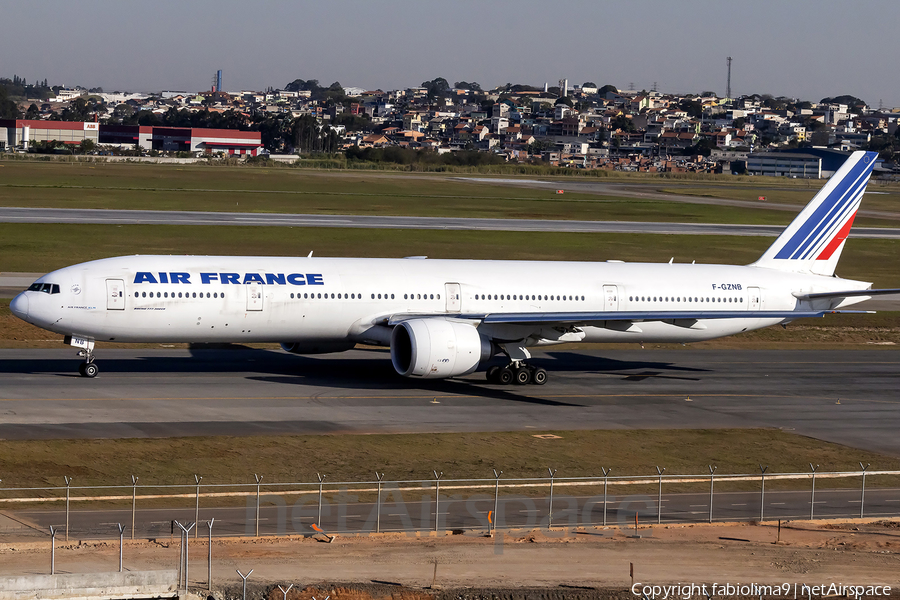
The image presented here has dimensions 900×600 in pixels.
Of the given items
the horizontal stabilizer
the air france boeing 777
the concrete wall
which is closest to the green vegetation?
the air france boeing 777

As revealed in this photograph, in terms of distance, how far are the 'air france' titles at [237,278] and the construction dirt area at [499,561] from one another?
768 inches

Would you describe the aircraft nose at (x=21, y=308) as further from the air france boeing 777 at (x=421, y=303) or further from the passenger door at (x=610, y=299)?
the passenger door at (x=610, y=299)

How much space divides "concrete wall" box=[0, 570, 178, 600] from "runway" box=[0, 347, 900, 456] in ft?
47.8

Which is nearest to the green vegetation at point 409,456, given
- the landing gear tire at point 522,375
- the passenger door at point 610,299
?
the landing gear tire at point 522,375

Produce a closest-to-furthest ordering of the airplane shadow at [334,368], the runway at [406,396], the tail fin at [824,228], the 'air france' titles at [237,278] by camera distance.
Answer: the runway at [406,396] → the 'air france' titles at [237,278] → the airplane shadow at [334,368] → the tail fin at [824,228]

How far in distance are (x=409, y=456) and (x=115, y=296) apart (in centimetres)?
1445

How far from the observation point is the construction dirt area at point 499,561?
21922 mm

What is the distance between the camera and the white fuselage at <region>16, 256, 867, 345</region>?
42.1 m

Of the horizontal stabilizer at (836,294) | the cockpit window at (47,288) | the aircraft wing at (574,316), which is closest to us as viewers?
the cockpit window at (47,288)

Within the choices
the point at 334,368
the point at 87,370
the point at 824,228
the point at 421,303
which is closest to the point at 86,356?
the point at 87,370

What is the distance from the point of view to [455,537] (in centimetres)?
2572

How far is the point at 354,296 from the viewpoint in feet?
148

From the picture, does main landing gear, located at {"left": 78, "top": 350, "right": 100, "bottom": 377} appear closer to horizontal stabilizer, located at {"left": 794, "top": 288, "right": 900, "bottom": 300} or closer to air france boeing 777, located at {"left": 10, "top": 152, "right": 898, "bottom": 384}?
air france boeing 777, located at {"left": 10, "top": 152, "right": 898, "bottom": 384}

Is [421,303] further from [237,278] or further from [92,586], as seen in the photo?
[92,586]
